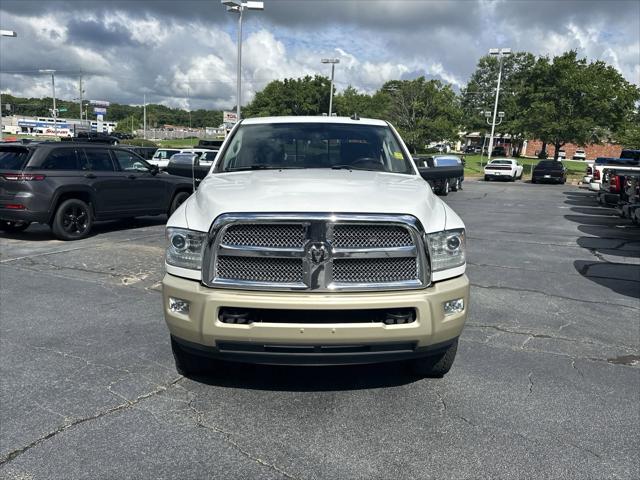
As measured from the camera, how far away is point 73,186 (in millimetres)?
9461

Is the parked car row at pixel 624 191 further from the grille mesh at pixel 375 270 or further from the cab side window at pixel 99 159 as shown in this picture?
the cab side window at pixel 99 159

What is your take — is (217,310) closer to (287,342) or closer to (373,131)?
(287,342)

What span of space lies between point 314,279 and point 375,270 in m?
0.38

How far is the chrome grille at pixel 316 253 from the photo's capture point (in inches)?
118

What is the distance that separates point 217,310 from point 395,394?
1.47 m

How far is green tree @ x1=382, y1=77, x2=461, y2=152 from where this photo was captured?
53531mm

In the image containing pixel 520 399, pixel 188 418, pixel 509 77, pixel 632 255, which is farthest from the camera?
pixel 509 77

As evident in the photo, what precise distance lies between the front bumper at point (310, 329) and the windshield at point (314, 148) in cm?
167

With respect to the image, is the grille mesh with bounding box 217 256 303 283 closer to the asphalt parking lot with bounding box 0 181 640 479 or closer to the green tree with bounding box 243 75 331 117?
the asphalt parking lot with bounding box 0 181 640 479

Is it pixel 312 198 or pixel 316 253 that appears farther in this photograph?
pixel 312 198

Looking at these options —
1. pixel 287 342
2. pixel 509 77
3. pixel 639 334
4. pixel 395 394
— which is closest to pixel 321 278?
pixel 287 342

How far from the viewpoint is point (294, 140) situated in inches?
185

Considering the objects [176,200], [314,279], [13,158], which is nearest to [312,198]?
[314,279]

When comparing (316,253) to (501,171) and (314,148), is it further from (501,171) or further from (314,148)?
(501,171)
